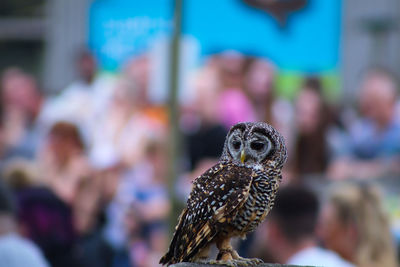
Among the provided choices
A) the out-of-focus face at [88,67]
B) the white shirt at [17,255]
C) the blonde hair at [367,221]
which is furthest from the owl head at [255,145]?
the out-of-focus face at [88,67]

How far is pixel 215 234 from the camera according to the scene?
2.90 metres

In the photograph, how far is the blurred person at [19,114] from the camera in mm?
8664

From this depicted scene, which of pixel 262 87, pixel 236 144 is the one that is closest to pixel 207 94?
pixel 262 87

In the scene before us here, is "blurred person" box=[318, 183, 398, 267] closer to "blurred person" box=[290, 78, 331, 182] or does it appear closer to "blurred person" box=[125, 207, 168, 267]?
"blurred person" box=[290, 78, 331, 182]

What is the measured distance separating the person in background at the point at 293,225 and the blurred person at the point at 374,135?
244cm

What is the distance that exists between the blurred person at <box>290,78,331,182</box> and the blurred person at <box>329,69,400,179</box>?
20 cm

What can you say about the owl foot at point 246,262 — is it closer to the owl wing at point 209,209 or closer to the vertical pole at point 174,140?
the owl wing at point 209,209

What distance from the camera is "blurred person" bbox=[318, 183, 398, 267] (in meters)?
5.12

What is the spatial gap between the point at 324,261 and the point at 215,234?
2.06m

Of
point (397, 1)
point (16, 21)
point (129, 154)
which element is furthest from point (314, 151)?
point (16, 21)

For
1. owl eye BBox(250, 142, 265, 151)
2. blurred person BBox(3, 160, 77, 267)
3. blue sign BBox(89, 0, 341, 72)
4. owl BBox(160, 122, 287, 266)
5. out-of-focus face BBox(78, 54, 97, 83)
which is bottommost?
blurred person BBox(3, 160, 77, 267)

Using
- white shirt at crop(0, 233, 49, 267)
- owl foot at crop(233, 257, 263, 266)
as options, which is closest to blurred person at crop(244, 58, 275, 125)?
white shirt at crop(0, 233, 49, 267)

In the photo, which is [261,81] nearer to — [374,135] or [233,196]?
[374,135]

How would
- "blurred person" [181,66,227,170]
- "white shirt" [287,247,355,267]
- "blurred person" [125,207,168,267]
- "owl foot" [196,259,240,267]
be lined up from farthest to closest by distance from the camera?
"blurred person" [181,66,227,170]
"blurred person" [125,207,168,267]
"white shirt" [287,247,355,267]
"owl foot" [196,259,240,267]
